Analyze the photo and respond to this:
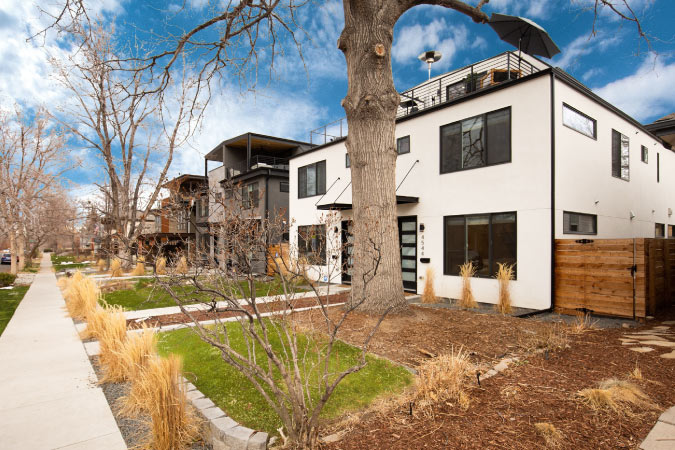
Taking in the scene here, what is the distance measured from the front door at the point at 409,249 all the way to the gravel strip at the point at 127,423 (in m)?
8.77

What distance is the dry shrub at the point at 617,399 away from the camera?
2902 mm

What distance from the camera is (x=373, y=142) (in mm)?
6930

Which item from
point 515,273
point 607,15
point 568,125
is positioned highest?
point 607,15

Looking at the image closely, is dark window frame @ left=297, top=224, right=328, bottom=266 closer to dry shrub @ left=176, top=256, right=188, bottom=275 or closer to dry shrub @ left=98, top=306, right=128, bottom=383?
dry shrub @ left=176, top=256, right=188, bottom=275

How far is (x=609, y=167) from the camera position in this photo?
10.5m

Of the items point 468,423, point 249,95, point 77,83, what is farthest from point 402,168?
point 77,83

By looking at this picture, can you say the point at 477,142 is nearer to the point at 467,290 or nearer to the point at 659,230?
the point at 467,290

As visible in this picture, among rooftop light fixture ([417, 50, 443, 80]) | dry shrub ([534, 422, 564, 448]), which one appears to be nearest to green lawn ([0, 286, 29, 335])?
dry shrub ([534, 422, 564, 448])

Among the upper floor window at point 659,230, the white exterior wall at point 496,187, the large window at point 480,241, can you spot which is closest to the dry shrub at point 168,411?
the white exterior wall at point 496,187

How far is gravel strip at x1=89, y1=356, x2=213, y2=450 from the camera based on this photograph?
295cm

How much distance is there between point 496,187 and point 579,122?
110 inches

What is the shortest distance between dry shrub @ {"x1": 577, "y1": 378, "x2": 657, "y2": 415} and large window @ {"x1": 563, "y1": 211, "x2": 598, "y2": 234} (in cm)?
652

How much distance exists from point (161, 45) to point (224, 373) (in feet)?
21.2

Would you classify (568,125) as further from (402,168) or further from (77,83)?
(77,83)
